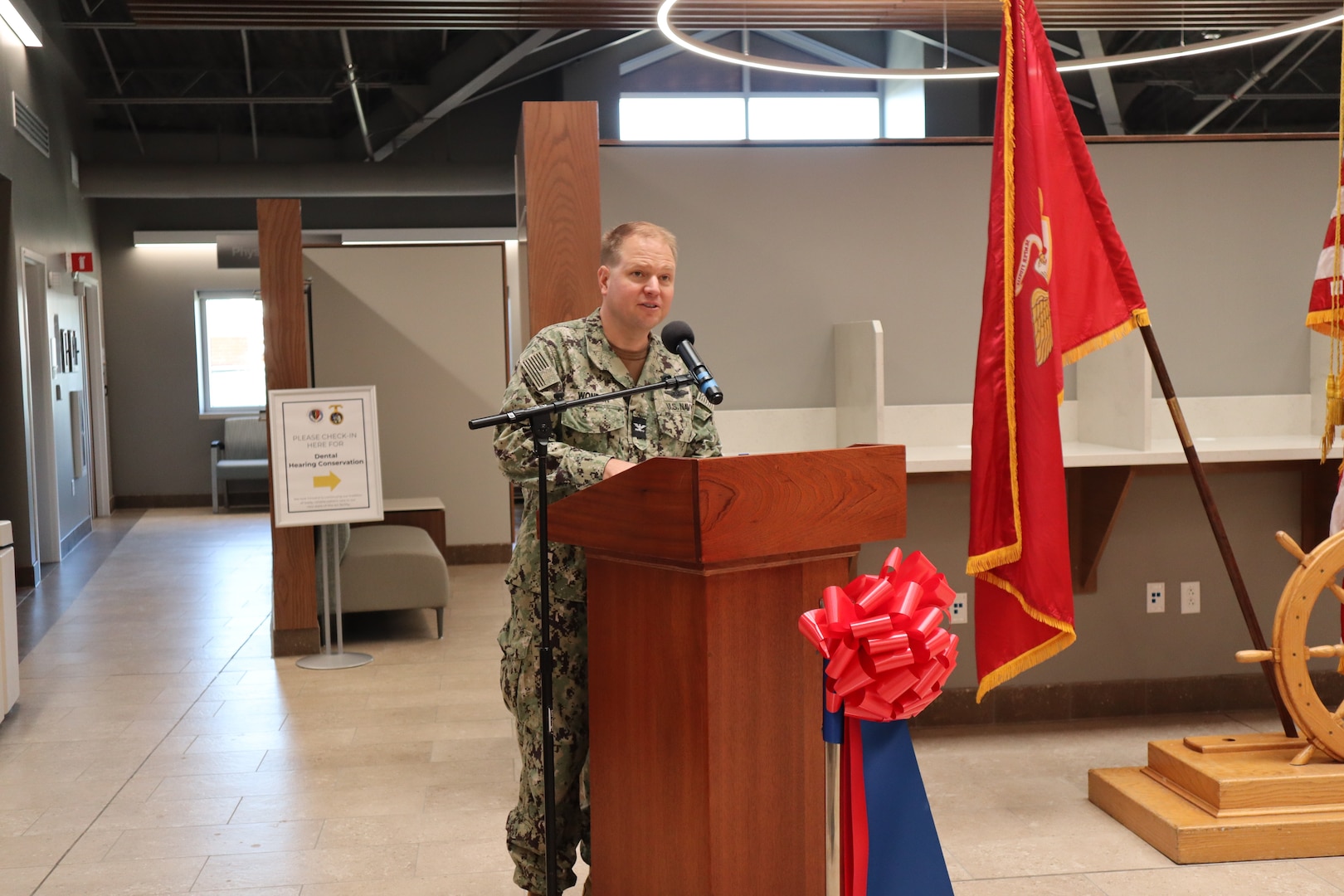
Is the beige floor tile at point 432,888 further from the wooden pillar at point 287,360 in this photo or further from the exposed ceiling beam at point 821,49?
the exposed ceiling beam at point 821,49

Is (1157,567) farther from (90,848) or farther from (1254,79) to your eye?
(1254,79)

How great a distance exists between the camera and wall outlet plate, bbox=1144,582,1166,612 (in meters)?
4.55

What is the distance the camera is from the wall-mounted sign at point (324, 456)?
576 centimetres

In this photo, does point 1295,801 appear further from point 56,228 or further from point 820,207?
point 56,228

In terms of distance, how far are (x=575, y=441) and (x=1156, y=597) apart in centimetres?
297

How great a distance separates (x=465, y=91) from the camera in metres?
11.2

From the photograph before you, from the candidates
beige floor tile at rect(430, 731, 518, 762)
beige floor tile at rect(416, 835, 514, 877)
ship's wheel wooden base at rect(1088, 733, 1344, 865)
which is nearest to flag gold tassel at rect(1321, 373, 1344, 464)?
ship's wheel wooden base at rect(1088, 733, 1344, 865)

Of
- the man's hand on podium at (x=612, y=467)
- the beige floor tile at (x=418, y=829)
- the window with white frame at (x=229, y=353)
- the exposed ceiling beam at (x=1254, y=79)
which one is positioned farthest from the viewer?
the window with white frame at (x=229, y=353)

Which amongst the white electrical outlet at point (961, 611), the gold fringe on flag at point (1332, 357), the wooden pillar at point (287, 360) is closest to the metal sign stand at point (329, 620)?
the wooden pillar at point (287, 360)

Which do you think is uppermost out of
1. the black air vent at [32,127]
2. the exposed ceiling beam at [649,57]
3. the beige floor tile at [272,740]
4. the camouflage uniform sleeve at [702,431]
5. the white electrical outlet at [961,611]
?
the exposed ceiling beam at [649,57]

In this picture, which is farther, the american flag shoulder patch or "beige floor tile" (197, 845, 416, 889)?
"beige floor tile" (197, 845, 416, 889)

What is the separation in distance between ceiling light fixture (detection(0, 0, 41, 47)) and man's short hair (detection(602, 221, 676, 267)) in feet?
23.5

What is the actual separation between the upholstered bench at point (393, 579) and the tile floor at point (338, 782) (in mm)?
214

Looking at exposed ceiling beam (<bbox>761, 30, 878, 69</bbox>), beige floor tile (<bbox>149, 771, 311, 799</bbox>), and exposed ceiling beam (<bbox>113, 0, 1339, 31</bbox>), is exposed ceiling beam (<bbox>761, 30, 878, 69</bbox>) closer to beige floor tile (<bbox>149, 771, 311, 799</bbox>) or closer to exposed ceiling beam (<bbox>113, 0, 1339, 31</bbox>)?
exposed ceiling beam (<bbox>113, 0, 1339, 31</bbox>)
